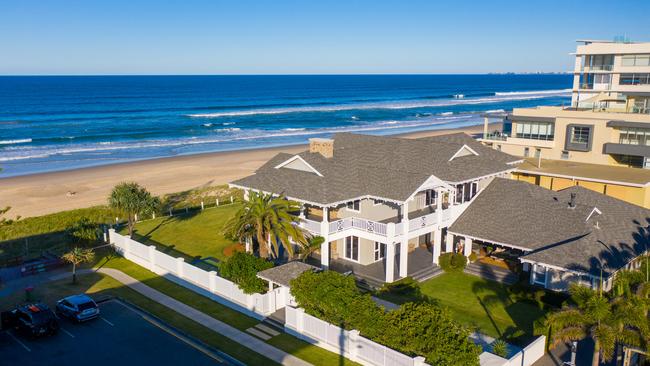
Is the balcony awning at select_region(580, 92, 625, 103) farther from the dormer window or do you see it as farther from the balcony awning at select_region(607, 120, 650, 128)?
the dormer window

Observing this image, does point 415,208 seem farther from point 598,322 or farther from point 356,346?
point 598,322

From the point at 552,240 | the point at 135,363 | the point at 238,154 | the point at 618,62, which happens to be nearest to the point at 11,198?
the point at 238,154

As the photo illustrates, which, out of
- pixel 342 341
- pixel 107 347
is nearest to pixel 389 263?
pixel 342 341

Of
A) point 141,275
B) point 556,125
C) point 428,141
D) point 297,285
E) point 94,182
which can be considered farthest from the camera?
point 94,182

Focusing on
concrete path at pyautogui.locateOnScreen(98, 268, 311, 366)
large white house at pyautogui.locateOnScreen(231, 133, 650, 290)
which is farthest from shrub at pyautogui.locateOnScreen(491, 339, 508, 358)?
concrete path at pyautogui.locateOnScreen(98, 268, 311, 366)

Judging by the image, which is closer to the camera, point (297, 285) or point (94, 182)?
point (297, 285)

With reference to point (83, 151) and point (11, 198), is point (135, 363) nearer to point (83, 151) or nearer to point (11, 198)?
point (11, 198)

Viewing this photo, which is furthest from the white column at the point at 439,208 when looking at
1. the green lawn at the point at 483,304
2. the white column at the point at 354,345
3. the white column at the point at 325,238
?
the white column at the point at 354,345
